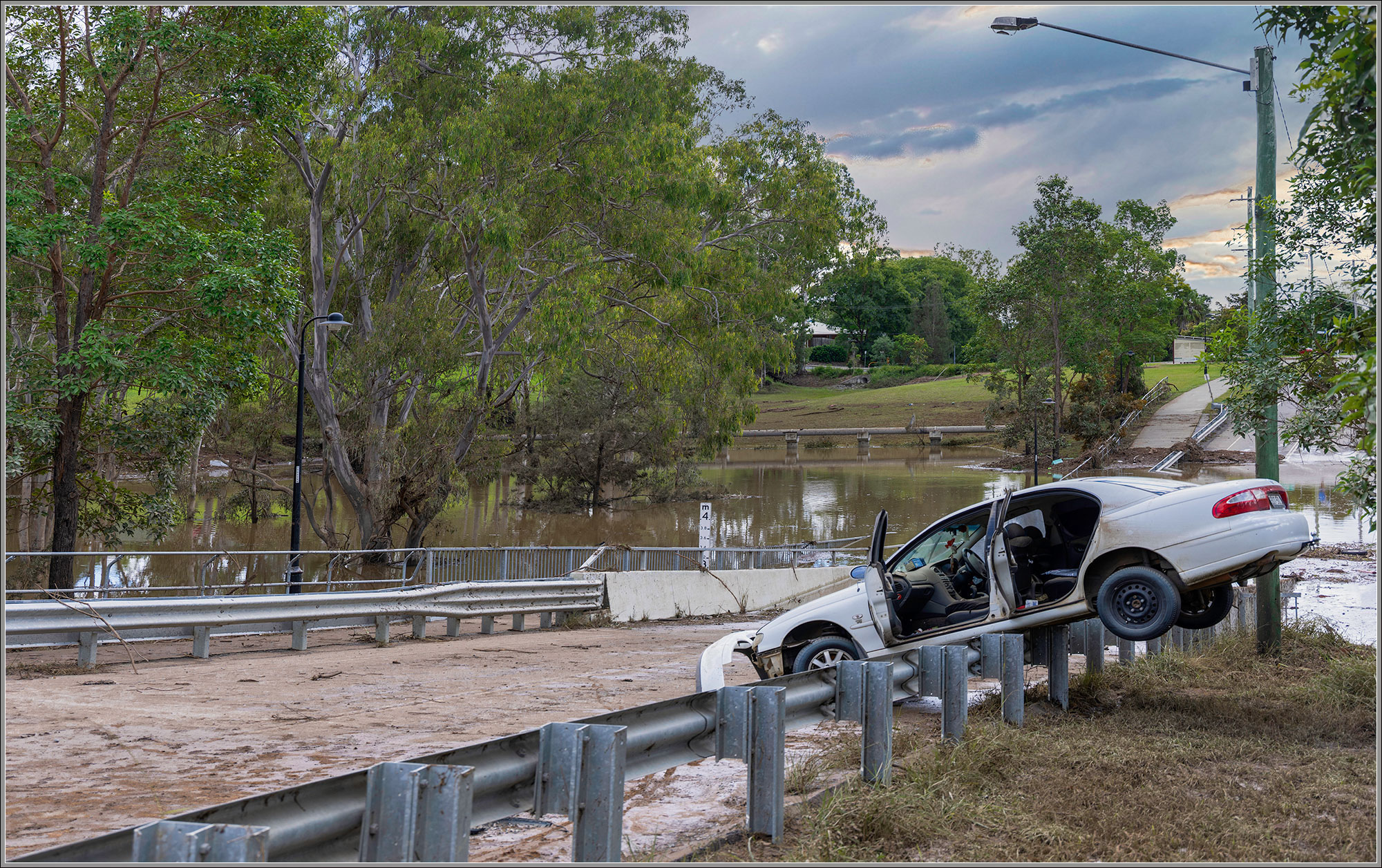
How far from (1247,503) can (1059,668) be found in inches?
76.3

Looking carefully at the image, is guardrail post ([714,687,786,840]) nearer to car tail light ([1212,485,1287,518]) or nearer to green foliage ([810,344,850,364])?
car tail light ([1212,485,1287,518])

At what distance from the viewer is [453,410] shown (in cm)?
3148

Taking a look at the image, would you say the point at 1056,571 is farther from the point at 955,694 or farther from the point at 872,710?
the point at 872,710

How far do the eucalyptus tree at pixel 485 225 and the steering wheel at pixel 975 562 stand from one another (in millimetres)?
17321

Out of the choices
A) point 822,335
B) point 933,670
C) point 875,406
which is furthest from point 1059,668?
point 822,335

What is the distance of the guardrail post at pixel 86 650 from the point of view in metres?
11.7

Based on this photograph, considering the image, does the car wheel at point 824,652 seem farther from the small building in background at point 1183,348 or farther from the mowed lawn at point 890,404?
the small building in background at point 1183,348

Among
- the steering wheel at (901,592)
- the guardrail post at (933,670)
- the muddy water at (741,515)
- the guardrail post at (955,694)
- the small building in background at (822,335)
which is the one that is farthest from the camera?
the small building in background at (822,335)

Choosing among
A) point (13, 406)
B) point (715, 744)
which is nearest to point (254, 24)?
point (13, 406)

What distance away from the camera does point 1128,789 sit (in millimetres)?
5703

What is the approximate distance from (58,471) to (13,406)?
1.37 m

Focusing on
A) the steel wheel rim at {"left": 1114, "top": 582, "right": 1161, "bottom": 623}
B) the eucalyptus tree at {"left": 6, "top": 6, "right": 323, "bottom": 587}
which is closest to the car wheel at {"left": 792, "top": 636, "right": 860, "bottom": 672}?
the steel wheel rim at {"left": 1114, "top": 582, "right": 1161, "bottom": 623}

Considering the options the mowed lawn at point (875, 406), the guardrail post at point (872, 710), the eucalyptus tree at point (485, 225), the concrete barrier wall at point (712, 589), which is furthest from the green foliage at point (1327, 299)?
the mowed lawn at point (875, 406)

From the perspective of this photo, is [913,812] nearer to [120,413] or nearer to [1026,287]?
[120,413]
